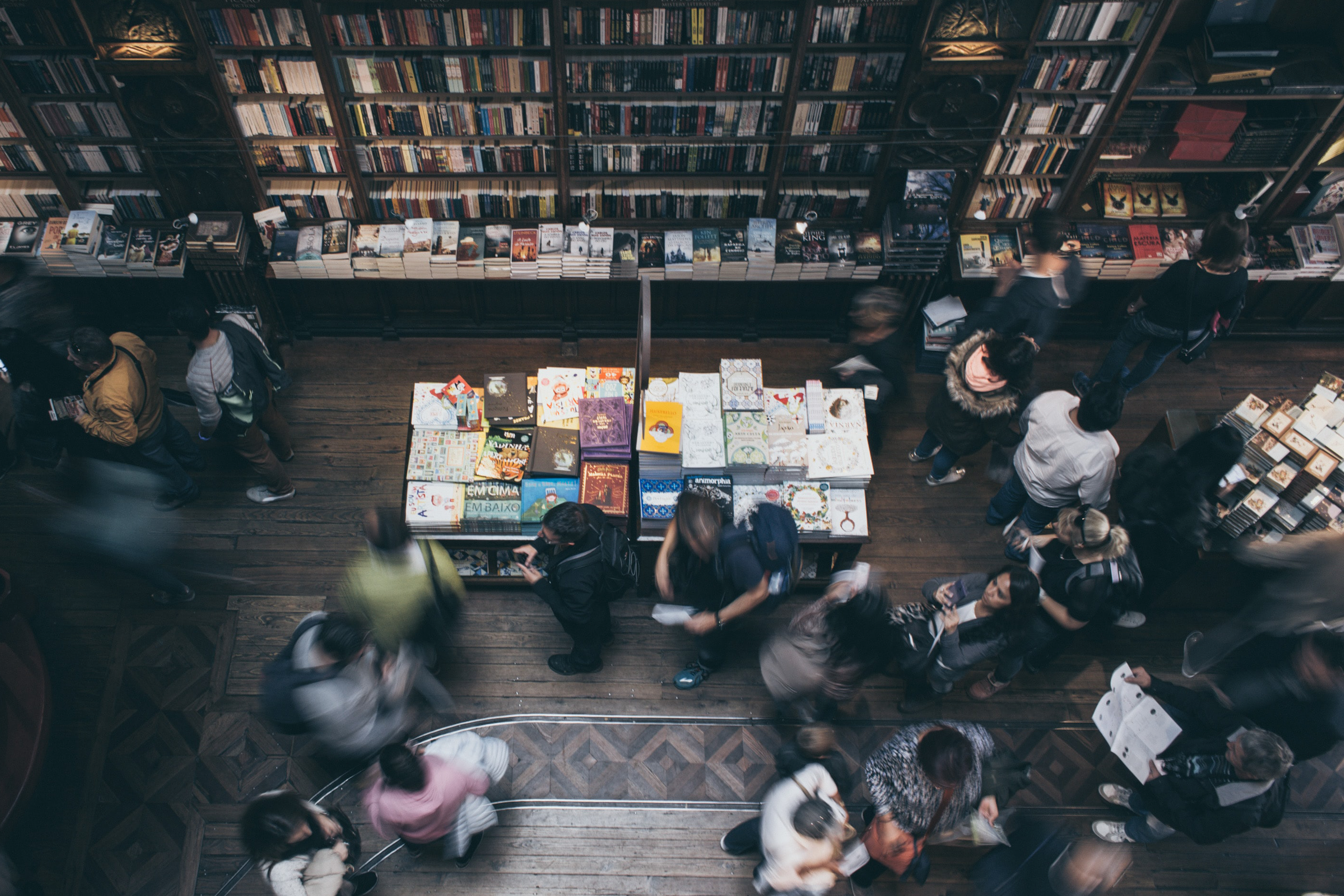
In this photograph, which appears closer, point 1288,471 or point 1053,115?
point 1288,471

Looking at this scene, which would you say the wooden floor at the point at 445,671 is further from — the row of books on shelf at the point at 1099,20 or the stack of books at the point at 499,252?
the row of books on shelf at the point at 1099,20

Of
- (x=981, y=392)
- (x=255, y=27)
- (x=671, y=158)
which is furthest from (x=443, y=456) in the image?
(x=981, y=392)

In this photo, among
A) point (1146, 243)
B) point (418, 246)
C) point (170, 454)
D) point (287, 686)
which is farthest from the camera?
point (1146, 243)

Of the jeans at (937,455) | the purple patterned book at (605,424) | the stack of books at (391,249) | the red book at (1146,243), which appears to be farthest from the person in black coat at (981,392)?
the stack of books at (391,249)

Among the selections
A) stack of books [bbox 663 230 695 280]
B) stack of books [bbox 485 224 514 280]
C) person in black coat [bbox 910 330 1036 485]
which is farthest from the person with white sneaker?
stack of books [bbox 485 224 514 280]

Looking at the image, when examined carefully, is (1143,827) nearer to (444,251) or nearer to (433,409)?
(433,409)

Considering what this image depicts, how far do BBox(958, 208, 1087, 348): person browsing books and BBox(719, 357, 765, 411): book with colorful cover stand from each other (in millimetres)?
1489

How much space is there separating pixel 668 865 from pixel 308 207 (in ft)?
18.4

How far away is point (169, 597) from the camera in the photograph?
19.1 ft

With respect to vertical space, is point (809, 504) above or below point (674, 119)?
below

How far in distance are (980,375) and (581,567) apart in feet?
9.46

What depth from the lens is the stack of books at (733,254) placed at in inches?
259

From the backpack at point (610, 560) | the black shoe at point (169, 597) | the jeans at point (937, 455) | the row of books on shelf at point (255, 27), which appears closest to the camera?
the backpack at point (610, 560)

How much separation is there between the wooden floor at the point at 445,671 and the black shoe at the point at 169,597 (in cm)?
6
